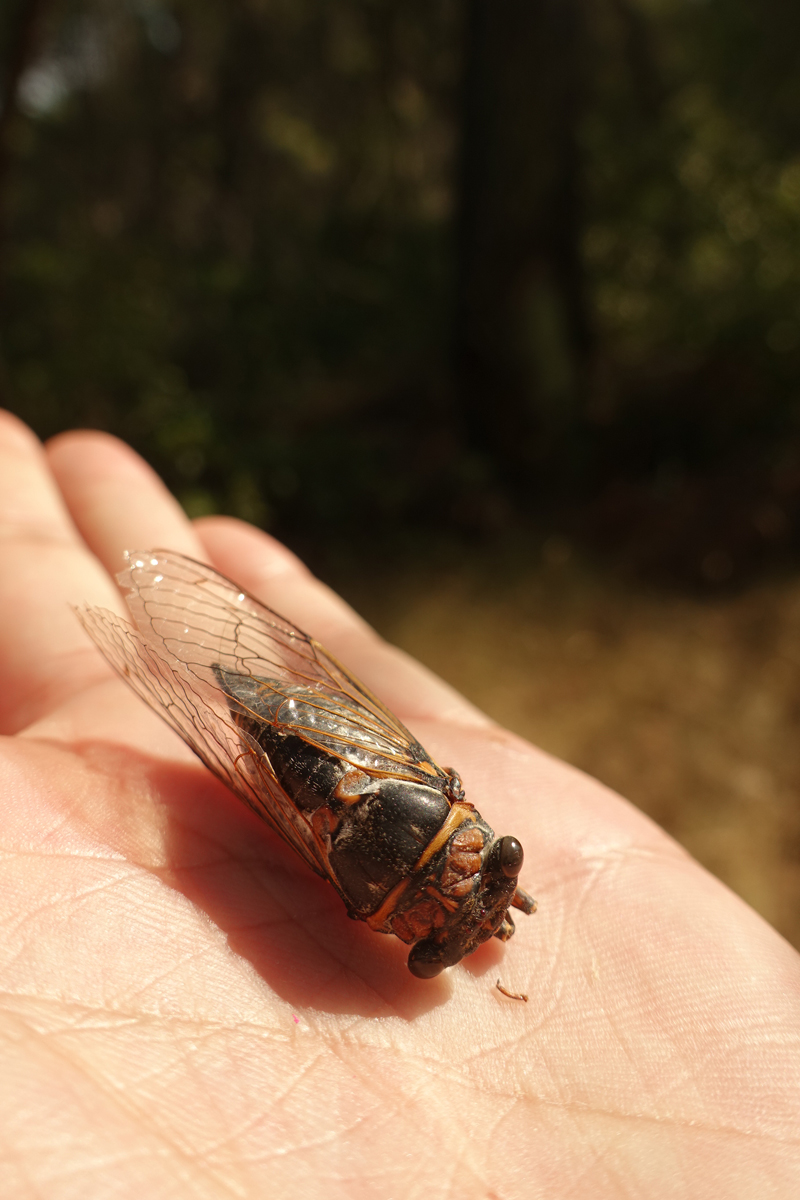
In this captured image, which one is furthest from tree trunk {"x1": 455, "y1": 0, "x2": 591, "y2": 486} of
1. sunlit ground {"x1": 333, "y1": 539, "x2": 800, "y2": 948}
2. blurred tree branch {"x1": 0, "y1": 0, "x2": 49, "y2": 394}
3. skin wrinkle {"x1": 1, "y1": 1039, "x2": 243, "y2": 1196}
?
skin wrinkle {"x1": 1, "y1": 1039, "x2": 243, "y2": 1196}

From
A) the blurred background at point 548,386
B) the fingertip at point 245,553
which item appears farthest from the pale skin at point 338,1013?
the blurred background at point 548,386

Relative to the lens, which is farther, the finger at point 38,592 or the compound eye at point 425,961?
the finger at point 38,592

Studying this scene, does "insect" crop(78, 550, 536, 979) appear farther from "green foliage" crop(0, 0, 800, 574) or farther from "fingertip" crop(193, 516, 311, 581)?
"green foliage" crop(0, 0, 800, 574)

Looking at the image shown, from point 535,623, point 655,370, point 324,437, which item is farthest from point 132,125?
point 535,623

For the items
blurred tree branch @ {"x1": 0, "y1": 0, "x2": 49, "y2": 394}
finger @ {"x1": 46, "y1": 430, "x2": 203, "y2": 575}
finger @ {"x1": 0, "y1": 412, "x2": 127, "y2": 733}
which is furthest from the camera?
blurred tree branch @ {"x1": 0, "y1": 0, "x2": 49, "y2": 394}

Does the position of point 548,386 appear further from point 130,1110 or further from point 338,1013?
point 130,1110

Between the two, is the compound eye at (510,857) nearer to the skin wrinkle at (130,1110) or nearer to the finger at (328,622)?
the skin wrinkle at (130,1110)

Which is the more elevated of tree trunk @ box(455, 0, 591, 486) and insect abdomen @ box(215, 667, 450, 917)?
tree trunk @ box(455, 0, 591, 486)
